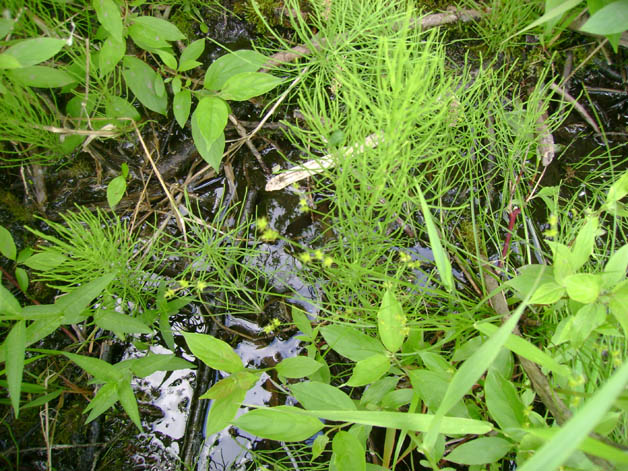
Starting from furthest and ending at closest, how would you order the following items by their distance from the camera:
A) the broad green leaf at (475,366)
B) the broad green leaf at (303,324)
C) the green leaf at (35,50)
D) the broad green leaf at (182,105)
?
the broad green leaf at (182,105) < the broad green leaf at (303,324) < the green leaf at (35,50) < the broad green leaf at (475,366)

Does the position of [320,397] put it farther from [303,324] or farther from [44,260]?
[44,260]

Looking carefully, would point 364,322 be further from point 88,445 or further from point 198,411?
point 88,445

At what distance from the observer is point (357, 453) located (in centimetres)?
84

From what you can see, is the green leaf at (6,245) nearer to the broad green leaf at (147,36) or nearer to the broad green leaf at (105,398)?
the broad green leaf at (105,398)

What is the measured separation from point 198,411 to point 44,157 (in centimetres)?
98

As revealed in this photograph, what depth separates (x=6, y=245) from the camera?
1.17 m

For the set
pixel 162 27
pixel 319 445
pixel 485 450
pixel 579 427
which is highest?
pixel 162 27

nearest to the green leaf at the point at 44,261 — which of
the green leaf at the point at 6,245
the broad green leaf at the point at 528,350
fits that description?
the green leaf at the point at 6,245

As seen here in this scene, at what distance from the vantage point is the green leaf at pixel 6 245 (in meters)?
1.16

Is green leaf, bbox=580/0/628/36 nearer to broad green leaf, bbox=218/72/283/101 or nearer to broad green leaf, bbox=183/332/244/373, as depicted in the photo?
broad green leaf, bbox=218/72/283/101

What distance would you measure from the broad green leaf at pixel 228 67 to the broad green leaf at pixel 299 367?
2.69 ft

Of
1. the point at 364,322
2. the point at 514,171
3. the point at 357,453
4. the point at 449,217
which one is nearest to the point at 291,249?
the point at 364,322

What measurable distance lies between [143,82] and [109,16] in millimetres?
208

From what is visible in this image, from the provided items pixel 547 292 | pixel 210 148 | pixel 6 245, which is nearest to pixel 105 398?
pixel 6 245
